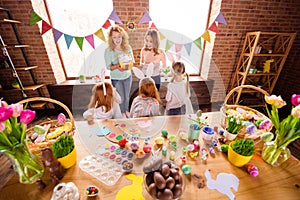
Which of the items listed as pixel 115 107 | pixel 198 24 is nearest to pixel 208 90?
pixel 198 24

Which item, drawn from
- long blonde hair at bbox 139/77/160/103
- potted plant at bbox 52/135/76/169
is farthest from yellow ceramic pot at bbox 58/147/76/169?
long blonde hair at bbox 139/77/160/103

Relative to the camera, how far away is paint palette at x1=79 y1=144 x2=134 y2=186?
0.58 m

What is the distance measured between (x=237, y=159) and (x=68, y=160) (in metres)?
0.75

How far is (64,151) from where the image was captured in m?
0.58

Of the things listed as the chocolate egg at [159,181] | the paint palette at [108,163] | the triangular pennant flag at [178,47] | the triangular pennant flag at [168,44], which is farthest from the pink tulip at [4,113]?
the triangular pennant flag at [178,47]

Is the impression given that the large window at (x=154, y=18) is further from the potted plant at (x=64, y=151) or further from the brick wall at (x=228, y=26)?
the potted plant at (x=64, y=151)

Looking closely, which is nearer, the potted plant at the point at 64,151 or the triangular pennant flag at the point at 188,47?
the potted plant at the point at 64,151

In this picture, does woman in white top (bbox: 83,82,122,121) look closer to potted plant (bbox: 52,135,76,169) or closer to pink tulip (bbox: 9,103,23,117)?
potted plant (bbox: 52,135,76,169)

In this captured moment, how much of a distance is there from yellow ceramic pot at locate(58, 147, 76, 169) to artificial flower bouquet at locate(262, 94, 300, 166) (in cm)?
90

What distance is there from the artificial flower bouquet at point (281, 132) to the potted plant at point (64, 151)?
35.3 inches

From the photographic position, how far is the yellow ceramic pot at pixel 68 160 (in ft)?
1.90

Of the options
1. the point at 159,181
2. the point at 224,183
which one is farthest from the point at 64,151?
the point at 224,183

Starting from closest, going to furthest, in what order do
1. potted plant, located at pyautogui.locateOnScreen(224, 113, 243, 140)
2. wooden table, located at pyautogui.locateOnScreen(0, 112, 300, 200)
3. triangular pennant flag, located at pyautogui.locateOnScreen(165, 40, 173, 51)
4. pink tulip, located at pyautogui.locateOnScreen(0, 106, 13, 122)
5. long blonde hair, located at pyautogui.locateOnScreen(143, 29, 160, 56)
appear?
1. pink tulip, located at pyautogui.locateOnScreen(0, 106, 13, 122)
2. wooden table, located at pyautogui.locateOnScreen(0, 112, 300, 200)
3. potted plant, located at pyautogui.locateOnScreen(224, 113, 243, 140)
4. long blonde hair, located at pyautogui.locateOnScreen(143, 29, 160, 56)
5. triangular pennant flag, located at pyautogui.locateOnScreen(165, 40, 173, 51)

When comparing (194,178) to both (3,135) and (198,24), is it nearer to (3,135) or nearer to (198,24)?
(3,135)
